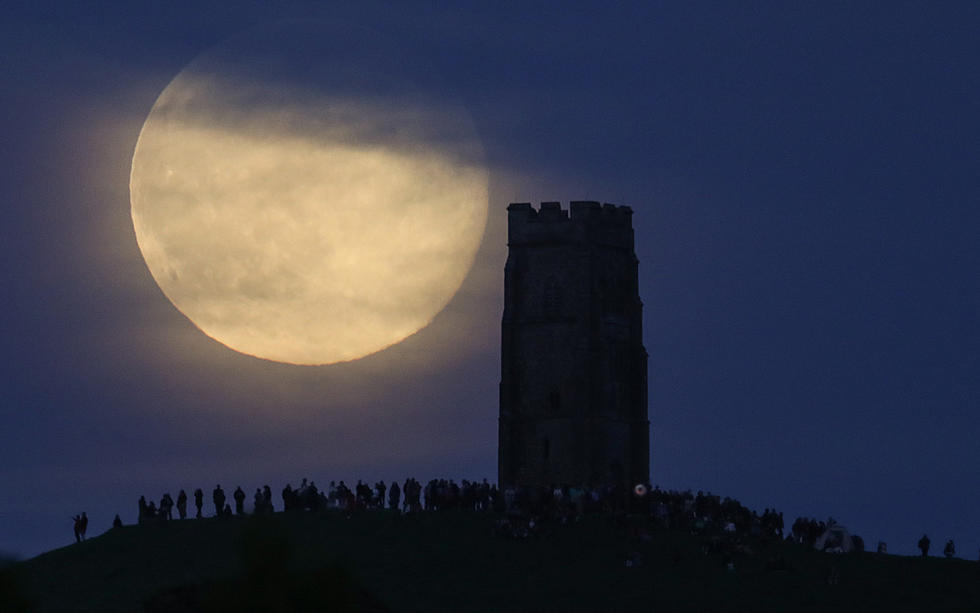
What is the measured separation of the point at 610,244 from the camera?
94438 mm

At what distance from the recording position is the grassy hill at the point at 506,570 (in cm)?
6150

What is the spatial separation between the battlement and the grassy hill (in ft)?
77.5

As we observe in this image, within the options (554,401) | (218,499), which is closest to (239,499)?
(218,499)

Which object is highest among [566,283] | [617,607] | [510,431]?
[566,283]

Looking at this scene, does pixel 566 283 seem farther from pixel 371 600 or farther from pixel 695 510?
pixel 371 600

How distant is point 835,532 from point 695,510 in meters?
5.35

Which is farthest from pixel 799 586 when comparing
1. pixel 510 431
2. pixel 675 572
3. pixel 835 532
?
pixel 510 431

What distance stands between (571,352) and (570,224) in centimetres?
587

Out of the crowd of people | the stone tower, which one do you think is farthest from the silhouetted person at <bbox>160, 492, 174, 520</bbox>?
the stone tower

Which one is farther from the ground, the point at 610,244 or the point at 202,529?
the point at 610,244

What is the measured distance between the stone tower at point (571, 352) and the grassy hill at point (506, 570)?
65.8 ft

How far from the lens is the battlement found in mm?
93625

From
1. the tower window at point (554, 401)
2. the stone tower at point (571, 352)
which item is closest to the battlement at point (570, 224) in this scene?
the stone tower at point (571, 352)

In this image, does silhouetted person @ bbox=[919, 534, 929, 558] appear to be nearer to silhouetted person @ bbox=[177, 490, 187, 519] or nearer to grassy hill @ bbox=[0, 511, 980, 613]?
grassy hill @ bbox=[0, 511, 980, 613]
